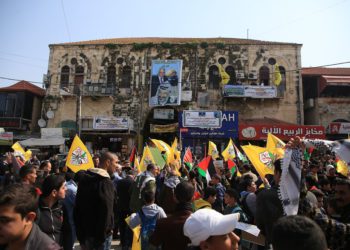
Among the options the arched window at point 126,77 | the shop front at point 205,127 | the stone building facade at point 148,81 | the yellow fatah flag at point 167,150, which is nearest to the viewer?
the yellow fatah flag at point 167,150

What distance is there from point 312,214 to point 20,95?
28.0m

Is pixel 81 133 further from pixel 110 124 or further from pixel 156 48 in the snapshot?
pixel 156 48

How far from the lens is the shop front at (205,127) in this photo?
22.5m

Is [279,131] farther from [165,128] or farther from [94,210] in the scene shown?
[94,210]

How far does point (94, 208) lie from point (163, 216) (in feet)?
3.21

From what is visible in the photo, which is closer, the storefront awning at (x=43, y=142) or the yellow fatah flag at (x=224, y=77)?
the storefront awning at (x=43, y=142)

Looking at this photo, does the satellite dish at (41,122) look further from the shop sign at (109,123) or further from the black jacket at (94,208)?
the black jacket at (94,208)

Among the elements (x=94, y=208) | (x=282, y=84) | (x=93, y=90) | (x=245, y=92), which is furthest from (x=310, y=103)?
(x=94, y=208)

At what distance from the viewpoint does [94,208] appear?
4.12 metres

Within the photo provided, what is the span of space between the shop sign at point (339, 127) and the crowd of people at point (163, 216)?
1976 cm

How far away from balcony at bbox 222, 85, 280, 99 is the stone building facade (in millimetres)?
121

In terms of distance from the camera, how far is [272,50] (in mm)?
26250

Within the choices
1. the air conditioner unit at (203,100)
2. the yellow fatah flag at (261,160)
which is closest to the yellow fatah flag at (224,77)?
the air conditioner unit at (203,100)

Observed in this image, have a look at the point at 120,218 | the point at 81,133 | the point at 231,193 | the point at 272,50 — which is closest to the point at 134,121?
the point at 81,133
